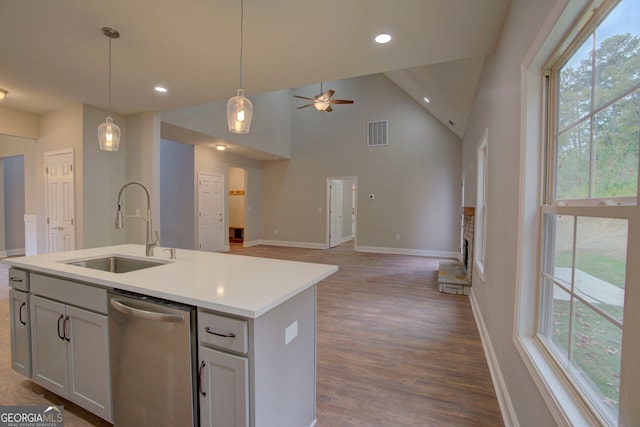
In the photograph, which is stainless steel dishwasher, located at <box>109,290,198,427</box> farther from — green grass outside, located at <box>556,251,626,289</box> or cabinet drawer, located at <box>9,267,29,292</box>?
green grass outside, located at <box>556,251,626,289</box>

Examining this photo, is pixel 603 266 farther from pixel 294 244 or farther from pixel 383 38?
pixel 294 244

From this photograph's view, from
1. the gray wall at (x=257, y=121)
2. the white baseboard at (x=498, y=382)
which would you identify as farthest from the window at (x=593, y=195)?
the gray wall at (x=257, y=121)

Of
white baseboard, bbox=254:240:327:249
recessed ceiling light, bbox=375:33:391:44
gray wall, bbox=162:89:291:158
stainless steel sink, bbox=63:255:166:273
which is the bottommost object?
white baseboard, bbox=254:240:327:249

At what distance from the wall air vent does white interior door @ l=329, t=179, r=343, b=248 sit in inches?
63.4

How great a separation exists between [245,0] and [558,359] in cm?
274

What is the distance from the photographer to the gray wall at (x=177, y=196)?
6.94 metres

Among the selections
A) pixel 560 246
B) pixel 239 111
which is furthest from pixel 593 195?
pixel 239 111

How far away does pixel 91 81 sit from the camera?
3.44m

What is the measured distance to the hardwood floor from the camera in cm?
185


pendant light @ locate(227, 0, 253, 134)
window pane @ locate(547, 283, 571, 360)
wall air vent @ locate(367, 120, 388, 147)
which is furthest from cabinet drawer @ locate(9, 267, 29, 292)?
wall air vent @ locate(367, 120, 388, 147)

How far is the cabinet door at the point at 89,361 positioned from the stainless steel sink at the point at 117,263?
1.83 ft

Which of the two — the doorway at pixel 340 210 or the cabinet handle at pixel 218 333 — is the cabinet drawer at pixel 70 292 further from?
the doorway at pixel 340 210

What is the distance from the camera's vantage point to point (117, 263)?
92.9 inches

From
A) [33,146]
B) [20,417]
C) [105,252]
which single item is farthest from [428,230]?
[33,146]
